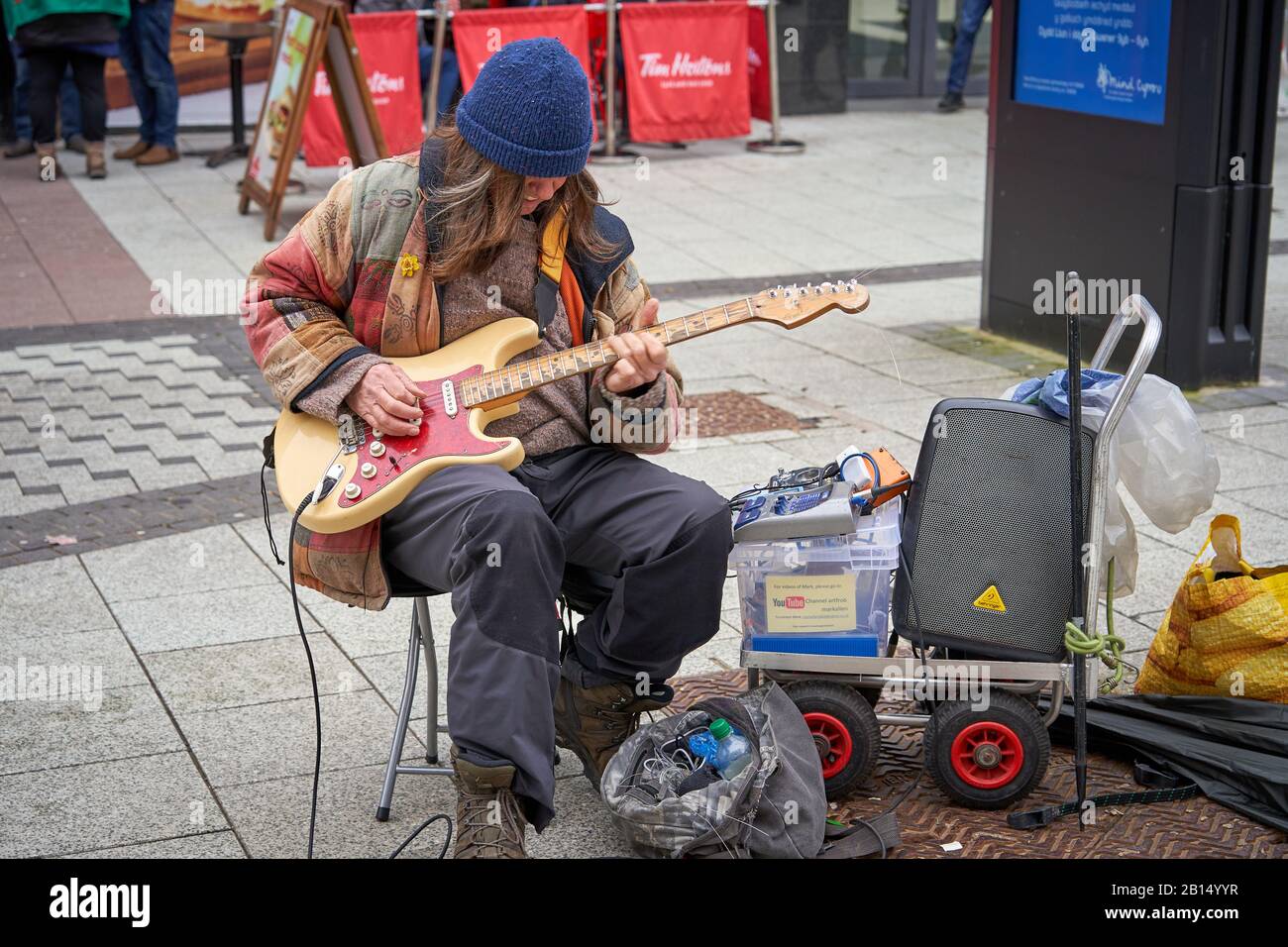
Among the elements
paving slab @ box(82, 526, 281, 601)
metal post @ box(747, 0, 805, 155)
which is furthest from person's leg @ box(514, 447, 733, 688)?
metal post @ box(747, 0, 805, 155)

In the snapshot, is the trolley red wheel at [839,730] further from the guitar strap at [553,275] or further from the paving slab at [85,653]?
the paving slab at [85,653]

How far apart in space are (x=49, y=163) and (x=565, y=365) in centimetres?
828

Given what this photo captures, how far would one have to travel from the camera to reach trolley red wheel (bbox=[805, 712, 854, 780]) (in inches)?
130

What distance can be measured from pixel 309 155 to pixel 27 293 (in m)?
2.57

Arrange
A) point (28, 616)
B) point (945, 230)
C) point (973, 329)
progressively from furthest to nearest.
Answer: point (945, 230) → point (973, 329) → point (28, 616)

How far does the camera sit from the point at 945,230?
956cm

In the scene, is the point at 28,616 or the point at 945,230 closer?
the point at 28,616

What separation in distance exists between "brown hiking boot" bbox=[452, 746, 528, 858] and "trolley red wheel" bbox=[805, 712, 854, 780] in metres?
0.72

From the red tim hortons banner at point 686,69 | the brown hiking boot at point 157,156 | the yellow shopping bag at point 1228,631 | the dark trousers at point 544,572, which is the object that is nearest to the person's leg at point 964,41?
the red tim hortons banner at point 686,69

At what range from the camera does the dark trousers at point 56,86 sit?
10070mm
